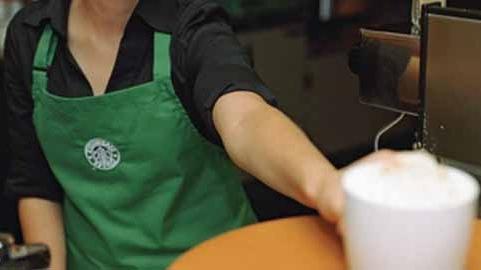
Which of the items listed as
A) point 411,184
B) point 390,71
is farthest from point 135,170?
point 411,184

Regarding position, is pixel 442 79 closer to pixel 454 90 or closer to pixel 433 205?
pixel 454 90

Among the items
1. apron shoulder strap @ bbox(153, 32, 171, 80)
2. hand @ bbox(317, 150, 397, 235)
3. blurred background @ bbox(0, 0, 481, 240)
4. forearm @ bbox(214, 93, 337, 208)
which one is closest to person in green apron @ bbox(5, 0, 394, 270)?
apron shoulder strap @ bbox(153, 32, 171, 80)

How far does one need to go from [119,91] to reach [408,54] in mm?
370

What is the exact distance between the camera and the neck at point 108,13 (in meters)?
1.13

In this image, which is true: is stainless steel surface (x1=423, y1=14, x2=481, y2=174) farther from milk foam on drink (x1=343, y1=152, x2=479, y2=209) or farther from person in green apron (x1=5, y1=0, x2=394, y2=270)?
milk foam on drink (x1=343, y1=152, x2=479, y2=209)

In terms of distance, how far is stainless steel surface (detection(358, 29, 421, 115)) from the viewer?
1066 millimetres

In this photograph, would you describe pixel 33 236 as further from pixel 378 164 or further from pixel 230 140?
pixel 378 164

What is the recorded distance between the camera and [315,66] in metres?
3.25

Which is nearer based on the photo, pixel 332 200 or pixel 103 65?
pixel 332 200

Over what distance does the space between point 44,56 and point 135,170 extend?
21cm

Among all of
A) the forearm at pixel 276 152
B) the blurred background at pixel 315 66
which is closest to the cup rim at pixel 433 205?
the forearm at pixel 276 152

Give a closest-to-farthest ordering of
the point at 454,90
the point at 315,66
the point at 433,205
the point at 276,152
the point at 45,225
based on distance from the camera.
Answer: the point at 433,205, the point at 276,152, the point at 454,90, the point at 45,225, the point at 315,66

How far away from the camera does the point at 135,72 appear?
1.15 metres

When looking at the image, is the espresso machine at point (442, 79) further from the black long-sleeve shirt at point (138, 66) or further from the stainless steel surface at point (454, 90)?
the black long-sleeve shirt at point (138, 66)
